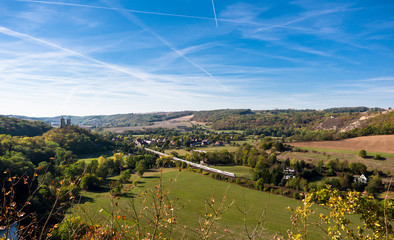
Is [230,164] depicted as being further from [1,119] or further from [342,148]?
[1,119]

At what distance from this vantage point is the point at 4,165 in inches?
1080

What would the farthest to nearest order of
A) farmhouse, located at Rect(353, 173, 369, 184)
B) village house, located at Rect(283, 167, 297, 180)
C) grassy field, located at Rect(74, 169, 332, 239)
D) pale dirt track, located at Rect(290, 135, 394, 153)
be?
pale dirt track, located at Rect(290, 135, 394, 153) → village house, located at Rect(283, 167, 297, 180) → farmhouse, located at Rect(353, 173, 369, 184) → grassy field, located at Rect(74, 169, 332, 239)

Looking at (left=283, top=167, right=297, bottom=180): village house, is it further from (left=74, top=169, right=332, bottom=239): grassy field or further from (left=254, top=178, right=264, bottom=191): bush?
(left=74, top=169, right=332, bottom=239): grassy field

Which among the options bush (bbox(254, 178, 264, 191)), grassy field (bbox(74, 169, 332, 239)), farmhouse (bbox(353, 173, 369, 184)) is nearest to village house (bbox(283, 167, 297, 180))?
bush (bbox(254, 178, 264, 191))

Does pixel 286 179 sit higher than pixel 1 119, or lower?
lower

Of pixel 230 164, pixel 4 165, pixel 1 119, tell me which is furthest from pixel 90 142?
pixel 230 164

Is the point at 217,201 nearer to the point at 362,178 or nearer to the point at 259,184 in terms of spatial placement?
the point at 259,184

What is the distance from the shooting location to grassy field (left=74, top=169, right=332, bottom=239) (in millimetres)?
19781

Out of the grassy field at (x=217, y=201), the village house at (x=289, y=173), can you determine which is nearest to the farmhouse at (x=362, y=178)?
the village house at (x=289, y=173)

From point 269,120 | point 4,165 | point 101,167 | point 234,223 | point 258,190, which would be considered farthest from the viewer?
point 269,120

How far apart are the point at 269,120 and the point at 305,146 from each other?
73373 mm

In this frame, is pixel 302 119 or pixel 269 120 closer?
pixel 302 119

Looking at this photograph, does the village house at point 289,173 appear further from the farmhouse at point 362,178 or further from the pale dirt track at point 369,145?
the pale dirt track at point 369,145

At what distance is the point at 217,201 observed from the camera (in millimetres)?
27203
